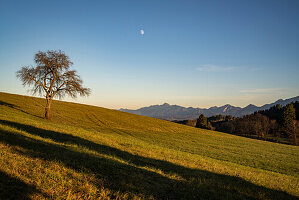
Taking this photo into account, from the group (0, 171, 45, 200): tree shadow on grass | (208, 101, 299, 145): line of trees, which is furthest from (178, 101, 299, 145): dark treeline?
(0, 171, 45, 200): tree shadow on grass

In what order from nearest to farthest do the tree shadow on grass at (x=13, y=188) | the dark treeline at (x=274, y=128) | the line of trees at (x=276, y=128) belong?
1. the tree shadow on grass at (x=13, y=188)
2. the line of trees at (x=276, y=128)
3. the dark treeline at (x=274, y=128)

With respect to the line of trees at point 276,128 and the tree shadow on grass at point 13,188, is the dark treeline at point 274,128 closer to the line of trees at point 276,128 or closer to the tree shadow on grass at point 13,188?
the line of trees at point 276,128

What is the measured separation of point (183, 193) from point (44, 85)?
36677 mm

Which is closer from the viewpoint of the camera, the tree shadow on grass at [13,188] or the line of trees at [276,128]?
the tree shadow on grass at [13,188]

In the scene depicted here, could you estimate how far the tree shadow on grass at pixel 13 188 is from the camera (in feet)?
11.9

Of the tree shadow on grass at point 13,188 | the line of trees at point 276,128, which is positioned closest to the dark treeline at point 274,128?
the line of trees at point 276,128

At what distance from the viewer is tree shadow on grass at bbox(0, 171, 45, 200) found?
3615 mm

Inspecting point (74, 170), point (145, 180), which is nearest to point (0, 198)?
point (74, 170)

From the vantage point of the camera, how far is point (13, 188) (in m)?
3.89

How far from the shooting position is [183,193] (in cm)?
521

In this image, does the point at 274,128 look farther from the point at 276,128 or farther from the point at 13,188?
the point at 13,188

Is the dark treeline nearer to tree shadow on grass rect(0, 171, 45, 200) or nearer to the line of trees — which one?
the line of trees

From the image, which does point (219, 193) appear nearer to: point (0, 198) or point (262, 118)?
point (0, 198)

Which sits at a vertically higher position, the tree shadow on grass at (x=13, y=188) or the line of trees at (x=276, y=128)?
the tree shadow on grass at (x=13, y=188)
